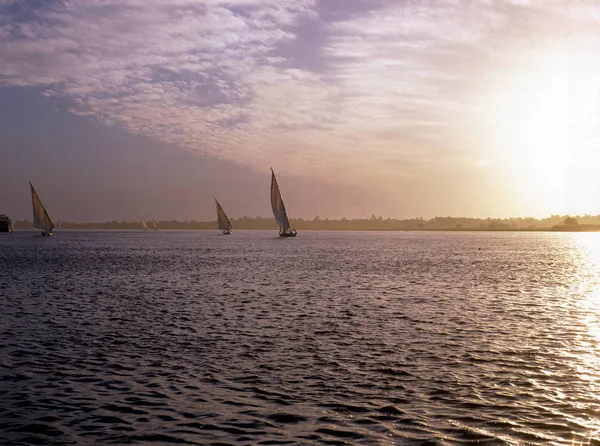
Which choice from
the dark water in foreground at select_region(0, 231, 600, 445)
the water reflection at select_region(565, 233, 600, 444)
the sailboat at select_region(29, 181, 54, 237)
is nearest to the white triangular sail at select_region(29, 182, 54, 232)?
the sailboat at select_region(29, 181, 54, 237)

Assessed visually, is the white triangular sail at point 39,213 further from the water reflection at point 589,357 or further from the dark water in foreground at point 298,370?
the water reflection at point 589,357

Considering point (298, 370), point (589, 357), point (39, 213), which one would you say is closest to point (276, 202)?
point (39, 213)

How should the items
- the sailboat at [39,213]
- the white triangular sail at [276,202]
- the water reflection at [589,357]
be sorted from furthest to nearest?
the sailboat at [39,213]
the white triangular sail at [276,202]
the water reflection at [589,357]

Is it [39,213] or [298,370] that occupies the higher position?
[39,213]

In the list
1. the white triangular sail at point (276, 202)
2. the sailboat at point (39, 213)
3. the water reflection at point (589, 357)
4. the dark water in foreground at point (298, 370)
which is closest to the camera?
the dark water in foreground at point (298, 370)

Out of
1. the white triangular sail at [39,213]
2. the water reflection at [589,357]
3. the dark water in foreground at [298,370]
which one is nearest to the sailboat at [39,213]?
the white triangular sail at [39,213]

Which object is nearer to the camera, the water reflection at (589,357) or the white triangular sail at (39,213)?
the water reflection at (589,357)

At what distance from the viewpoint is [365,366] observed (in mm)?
21344

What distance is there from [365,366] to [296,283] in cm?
3590

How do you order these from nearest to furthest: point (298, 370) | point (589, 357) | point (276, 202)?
point (298, 370), point (589, 357), point (276, 202)

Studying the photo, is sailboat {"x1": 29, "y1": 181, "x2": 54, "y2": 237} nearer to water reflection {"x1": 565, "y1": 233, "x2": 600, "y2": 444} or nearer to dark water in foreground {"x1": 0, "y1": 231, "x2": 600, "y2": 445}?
dark water in foreground {"x1": 0, "y1": 231, "x2": 600, "y2": 445}

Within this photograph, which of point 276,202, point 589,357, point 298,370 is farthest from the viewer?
point 276,202

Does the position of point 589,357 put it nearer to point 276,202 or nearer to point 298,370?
point 298,370

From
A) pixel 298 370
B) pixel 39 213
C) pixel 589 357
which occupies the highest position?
pixel 39 213
